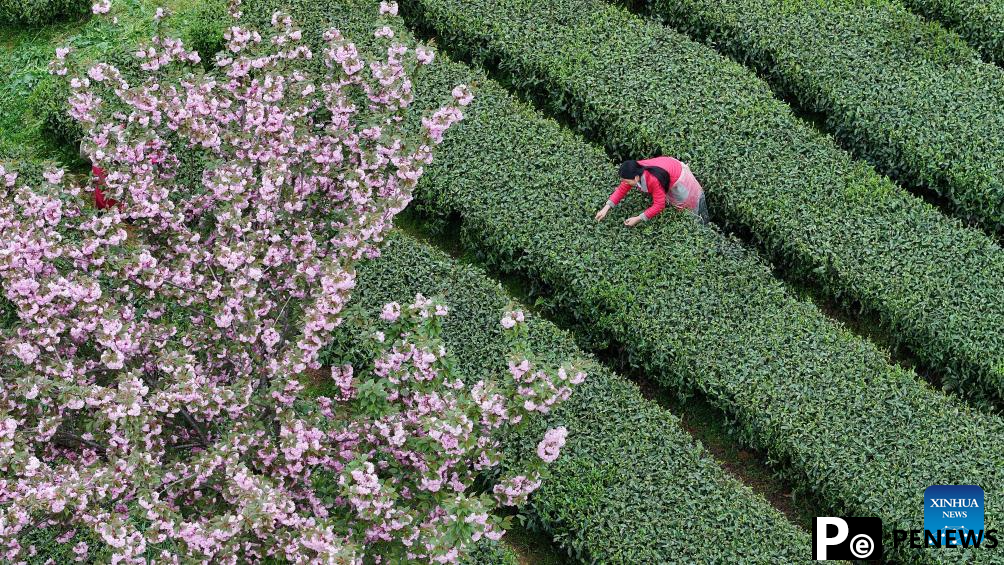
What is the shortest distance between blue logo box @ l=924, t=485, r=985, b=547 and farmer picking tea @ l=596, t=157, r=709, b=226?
3644 millimetres

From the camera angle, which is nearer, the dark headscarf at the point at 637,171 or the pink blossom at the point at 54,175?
the pink blossom at the point at 54,175

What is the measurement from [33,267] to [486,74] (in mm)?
7044

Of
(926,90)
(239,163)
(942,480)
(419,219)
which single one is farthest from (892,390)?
(239,163)

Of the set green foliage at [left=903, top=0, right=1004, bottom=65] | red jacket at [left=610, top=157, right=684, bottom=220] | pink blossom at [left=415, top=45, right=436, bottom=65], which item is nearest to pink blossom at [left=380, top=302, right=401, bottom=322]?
pink blossom at [left=415, top=45, right=436, bottom=65]

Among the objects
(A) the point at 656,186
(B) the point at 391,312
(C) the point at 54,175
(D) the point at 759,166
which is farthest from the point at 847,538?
(C) the point at 54,175

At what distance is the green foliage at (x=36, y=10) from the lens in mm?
13758

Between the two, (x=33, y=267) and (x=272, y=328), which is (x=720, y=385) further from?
(x=33, y=267)

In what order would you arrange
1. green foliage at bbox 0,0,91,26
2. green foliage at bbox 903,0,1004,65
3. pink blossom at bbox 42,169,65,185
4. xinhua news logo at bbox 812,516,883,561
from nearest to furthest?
pink blossom at bbox 42,169,65,185, xinhua news logo at bbox 812,516,883,561, green foliage at bbox 0,0,91,26, green foliage at bbox 903,0,1004,65

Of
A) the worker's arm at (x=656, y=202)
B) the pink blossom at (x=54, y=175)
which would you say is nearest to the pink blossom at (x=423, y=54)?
the pink blossom at (x=54, y=175)

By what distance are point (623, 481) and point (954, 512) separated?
279cm

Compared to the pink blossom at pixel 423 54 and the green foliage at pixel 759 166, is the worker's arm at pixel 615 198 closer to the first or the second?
the green foliage at pixel 759 166

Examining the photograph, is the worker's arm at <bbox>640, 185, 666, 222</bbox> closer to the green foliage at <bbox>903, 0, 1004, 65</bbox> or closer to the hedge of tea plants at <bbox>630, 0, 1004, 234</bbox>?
the hedge of tea plants at <bbox>630, 0, 1004, 234</bbox>

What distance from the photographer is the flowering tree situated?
21.6 feet

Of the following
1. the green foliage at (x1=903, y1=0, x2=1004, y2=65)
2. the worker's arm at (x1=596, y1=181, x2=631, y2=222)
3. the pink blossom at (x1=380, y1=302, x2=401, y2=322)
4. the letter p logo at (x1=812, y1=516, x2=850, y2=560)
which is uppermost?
the green foliage at (x1=903, y1=0, x2=1004, y2=65)
